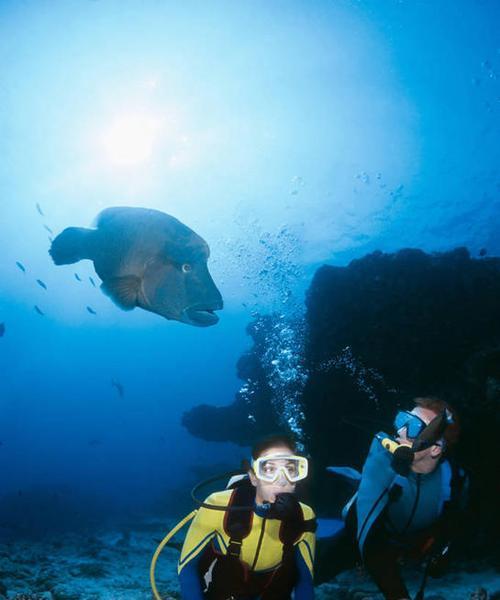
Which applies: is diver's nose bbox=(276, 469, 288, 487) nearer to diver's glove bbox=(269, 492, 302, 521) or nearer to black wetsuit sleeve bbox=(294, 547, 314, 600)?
diver's glove bbox=(269, 492, 302, 521)

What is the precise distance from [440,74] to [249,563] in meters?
22.6

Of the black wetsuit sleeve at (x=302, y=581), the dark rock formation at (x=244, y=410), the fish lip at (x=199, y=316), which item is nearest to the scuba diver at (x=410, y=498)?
the black wetsuit sleeve at (x=302, y=581)

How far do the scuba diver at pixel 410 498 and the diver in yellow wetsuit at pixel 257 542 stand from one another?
0.58m

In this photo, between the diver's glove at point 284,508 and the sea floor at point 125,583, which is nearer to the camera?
the diver's glove at point 284,508

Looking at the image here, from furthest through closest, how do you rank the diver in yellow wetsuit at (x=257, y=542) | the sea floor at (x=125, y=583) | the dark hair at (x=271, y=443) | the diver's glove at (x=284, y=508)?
the sea floor at (x=125, y=583) < the dark hair at (x=271, y=443) < the diver in yellow wetsuit at (x=257, y=542) < the diver's glove at (x=284, y=508)

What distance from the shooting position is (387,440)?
9.80 feet

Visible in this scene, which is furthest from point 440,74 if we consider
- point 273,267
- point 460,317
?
point 460,317

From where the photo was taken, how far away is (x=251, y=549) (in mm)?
2736

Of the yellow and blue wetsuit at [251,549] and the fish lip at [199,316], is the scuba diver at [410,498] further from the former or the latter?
the fish lip at [199,316]

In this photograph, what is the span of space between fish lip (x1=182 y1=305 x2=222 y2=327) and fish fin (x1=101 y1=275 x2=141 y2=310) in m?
0.35

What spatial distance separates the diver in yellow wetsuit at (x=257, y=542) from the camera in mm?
2623

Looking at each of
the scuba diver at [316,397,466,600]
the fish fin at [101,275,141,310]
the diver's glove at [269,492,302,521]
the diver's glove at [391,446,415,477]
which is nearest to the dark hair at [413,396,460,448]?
the scuba diver at [316,397,466,600]

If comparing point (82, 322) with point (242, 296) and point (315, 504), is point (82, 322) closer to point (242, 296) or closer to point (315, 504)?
point (242, 296)

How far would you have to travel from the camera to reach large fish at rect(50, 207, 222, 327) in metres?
1.93
